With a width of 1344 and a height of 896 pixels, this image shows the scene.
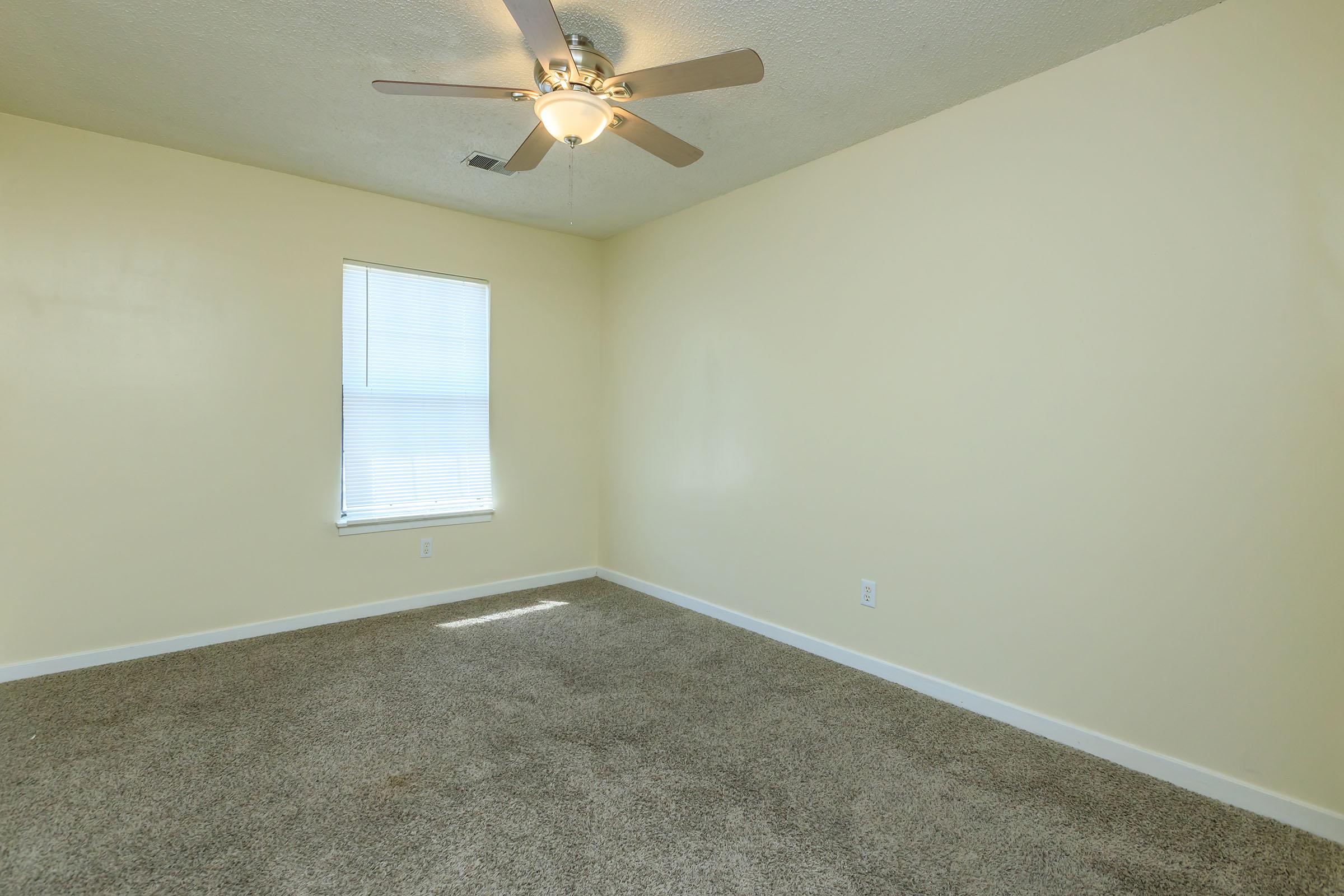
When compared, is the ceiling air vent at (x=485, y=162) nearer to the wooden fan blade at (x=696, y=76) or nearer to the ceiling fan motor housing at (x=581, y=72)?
the ceiling fan motor housing at (x=581, y=72)

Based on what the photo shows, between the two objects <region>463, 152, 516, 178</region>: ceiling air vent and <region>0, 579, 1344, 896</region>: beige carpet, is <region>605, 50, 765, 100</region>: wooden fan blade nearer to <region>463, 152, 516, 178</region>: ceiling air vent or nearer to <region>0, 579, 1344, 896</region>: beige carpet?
<region>463, 152, 516, 178</region>: ceiling air vent

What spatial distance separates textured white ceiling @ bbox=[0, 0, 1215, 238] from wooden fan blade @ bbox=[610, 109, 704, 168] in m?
0.31

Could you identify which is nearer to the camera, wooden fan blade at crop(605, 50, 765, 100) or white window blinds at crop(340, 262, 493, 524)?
wooden fan blade at crop(605, 50, 765, 100)

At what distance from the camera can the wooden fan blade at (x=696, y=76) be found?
1668 millimetres

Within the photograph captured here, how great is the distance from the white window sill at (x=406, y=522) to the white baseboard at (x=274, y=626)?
426 millimetres

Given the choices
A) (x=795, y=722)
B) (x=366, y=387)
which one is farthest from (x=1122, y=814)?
(x=366, y=387)

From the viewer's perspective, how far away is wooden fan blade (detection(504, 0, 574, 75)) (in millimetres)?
1505

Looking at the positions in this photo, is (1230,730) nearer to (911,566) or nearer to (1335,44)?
(911,566)

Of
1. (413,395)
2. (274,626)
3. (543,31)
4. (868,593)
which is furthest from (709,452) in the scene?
(274,626)

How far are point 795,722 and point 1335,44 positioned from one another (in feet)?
8.81

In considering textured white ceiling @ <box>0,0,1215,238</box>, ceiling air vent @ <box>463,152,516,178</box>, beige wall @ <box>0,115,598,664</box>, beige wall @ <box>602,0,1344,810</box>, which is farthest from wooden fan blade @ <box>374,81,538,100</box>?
beige wall @ <box>0,115,598,664</box>

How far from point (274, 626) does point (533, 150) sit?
2830 mm

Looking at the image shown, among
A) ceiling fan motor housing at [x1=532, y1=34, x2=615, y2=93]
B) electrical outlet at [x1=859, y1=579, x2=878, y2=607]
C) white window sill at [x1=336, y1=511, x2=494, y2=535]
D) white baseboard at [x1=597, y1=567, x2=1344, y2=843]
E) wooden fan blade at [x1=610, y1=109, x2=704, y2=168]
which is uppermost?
ceiling fan motor housing at [x1=532, y1=34, x2=615, y2=93]

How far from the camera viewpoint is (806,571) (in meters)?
3.19
